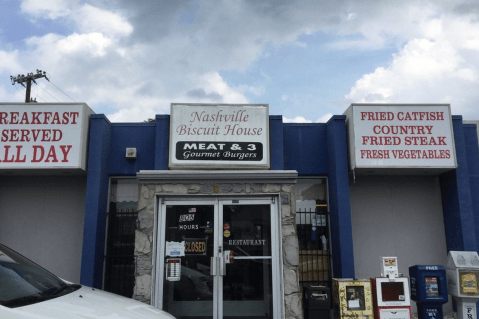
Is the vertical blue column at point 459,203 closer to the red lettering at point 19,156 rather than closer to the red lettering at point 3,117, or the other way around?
the red lettering at point 19,156

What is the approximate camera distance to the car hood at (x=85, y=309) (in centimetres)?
296

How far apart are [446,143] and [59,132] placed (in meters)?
8.50

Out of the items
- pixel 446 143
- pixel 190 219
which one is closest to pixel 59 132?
pixel 190 219

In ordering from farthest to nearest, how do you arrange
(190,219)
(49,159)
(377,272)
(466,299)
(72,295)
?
→ (377,272) → (49,159) → (190,219) → (466,299) → (72,295)

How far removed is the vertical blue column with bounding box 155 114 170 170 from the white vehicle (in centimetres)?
443

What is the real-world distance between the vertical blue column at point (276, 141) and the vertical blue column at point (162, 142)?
2322 mm

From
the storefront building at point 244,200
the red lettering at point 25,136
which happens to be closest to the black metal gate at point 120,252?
the storefront building at point 244,200

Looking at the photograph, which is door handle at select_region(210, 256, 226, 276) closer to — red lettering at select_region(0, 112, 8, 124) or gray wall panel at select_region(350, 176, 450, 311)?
gray wall panel at select_region(350, 176, 450, 311)

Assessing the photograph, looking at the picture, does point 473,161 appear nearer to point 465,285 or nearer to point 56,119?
point 465,285

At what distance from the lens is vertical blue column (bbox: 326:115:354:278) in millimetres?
8219

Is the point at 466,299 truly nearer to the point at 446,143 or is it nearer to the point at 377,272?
the point at 377,272

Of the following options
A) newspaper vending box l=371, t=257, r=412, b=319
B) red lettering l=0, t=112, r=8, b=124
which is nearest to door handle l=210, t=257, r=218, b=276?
newspaper vending box l=371, t=257, r=412, b=319

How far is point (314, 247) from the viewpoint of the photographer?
891cm

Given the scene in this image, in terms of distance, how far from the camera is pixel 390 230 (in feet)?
30.2
